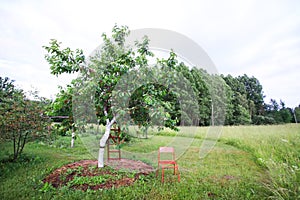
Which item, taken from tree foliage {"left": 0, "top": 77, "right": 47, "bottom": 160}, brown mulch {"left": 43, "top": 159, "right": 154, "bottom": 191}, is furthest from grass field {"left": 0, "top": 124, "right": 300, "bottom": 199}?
tree foliage {"left": 0, "top": 77, "right": 47, "bottom": 160}

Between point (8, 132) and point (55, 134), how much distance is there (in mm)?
1248

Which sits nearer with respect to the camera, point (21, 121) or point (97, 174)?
point (97, 174)

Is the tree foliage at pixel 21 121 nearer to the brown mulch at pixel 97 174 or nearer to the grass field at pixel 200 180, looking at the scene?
the grass field at pixel 200 180

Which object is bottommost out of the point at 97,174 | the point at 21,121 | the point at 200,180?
the point at 200,180

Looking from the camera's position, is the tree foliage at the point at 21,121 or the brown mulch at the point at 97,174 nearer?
the brown mulch at the point at 97,174

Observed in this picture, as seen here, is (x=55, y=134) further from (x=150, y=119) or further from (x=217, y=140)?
(x=217, y=140)

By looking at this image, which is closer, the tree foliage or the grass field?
the grass field

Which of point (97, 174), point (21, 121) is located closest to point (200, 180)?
point (97, 174)

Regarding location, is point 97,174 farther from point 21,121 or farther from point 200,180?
point 21,121

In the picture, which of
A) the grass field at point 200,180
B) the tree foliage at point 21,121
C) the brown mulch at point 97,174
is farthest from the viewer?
the tree foliage at point 21,121

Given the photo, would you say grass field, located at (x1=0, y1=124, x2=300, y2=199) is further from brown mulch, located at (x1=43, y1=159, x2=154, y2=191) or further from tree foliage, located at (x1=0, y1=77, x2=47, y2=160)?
tree foliage, located at (x1=0, y1=77, x2=47, y2=160)

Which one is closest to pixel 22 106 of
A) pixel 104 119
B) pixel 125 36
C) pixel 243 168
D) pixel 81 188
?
pixel 104 119

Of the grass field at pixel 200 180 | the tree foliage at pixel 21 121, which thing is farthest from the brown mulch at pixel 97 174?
the tree foliage at pixel 21 121

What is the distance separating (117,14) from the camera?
491cm
